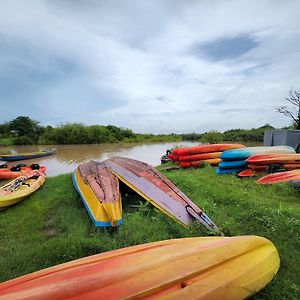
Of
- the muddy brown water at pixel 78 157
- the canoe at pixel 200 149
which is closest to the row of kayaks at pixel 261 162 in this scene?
the canoe at pixel 200 149

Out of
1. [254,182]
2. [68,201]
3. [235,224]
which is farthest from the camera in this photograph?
[254,182]

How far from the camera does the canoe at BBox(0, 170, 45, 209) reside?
185 inches

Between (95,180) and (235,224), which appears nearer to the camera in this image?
(235,224)

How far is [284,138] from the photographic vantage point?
962 cm

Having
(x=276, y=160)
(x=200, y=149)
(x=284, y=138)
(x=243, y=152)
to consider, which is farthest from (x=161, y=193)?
(x=284, y=138)

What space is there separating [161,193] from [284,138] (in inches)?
297

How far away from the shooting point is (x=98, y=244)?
280 centimetres

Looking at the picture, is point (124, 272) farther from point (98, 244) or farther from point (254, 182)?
point (254, 182)

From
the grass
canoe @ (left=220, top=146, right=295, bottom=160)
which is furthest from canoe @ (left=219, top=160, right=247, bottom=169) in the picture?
the grass

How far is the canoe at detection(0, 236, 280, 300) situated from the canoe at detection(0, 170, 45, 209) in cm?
325

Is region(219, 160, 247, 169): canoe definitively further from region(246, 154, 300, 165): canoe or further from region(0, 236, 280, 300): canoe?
region(0, 236, 280, 300): canoe

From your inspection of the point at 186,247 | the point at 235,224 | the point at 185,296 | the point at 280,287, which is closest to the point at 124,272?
the point at 185,296

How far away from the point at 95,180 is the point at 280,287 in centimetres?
330

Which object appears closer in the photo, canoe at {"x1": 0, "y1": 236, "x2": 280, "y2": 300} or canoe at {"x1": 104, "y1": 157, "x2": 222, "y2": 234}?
canoe at {"x1": 0, "y1": 236, "x2": 280, "y2": 300}
